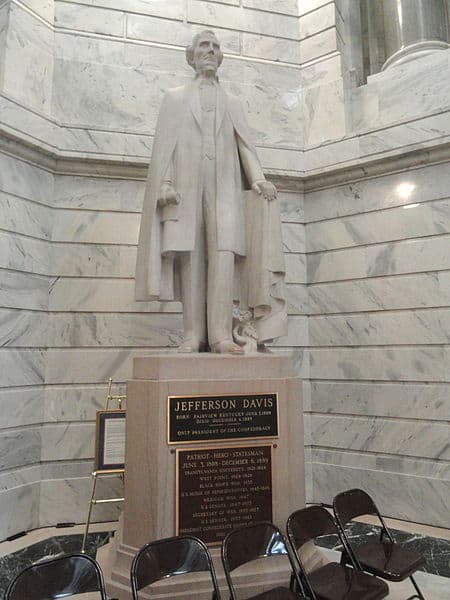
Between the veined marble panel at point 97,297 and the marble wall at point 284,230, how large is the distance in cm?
2

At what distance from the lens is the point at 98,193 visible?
602cm

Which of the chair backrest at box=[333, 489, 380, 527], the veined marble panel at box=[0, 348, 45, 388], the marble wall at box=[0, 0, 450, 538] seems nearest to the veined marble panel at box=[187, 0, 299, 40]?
the marble wall at box=[0, 0, 450, 538]

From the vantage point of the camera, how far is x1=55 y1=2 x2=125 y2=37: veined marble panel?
6.24 m

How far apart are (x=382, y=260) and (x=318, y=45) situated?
312 cm

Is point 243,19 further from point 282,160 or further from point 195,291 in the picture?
point 195,291

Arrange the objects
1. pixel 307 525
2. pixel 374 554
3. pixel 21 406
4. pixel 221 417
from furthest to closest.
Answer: pixel 21 406
pixel 221 417
pixel 374 554
pixel 307 525

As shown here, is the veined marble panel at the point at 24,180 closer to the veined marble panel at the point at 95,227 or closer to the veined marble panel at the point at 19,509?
the veined marble panel at the point at 95,227

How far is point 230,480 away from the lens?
353 centimetres

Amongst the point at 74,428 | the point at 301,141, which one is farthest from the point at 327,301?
the point at 74,428

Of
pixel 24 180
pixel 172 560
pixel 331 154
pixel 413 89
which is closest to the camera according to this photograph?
pixel 172 560

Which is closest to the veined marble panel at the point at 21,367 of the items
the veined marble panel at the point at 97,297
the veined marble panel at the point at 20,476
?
the veined marble panel at the point at 97,297

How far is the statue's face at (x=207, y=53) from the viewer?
4.34m

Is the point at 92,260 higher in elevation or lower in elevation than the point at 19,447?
higher

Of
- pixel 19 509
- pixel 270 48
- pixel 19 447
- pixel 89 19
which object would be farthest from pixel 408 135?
pixel 19 509
